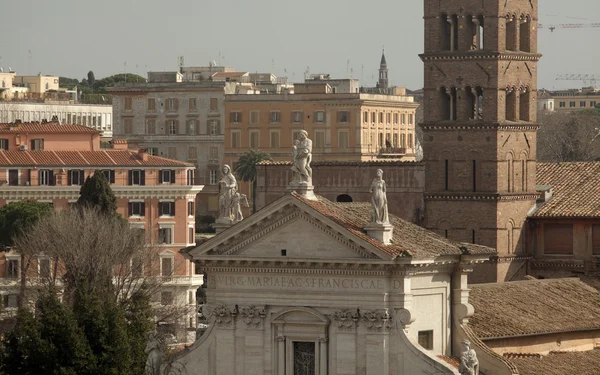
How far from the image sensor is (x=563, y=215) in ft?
244

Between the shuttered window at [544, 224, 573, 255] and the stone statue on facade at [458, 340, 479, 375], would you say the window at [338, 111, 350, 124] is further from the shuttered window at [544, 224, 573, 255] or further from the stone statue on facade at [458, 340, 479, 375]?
the stone statue on facade at [458, 340, 479, 375]

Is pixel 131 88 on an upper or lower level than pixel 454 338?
upper

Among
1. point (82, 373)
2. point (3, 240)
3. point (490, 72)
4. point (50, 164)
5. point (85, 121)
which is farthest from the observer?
point (85, 121)

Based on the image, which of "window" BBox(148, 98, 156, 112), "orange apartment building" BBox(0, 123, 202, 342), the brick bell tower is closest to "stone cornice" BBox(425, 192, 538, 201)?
the brick bell tower

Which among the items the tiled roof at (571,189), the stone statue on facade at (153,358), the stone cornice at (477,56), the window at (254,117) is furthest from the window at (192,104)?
the stone statue on facade at (153,358)

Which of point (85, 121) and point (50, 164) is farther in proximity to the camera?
point (85, 121)

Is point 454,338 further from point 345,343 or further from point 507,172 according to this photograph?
point 507,172

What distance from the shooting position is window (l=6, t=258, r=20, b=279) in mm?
99875

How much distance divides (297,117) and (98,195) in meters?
45.3

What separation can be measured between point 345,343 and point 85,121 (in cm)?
11100

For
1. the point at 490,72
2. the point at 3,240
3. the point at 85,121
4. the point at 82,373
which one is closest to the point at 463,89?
the point at 490,72

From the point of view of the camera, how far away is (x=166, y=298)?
310 feet

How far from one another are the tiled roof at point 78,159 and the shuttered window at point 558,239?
3603 centimetres

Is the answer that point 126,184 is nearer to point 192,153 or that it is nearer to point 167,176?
point 167,176
